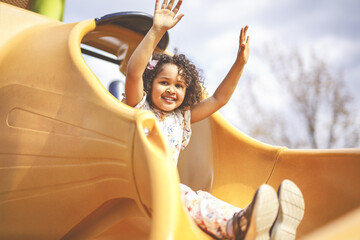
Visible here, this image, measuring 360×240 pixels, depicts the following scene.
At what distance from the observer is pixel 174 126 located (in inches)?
50.1

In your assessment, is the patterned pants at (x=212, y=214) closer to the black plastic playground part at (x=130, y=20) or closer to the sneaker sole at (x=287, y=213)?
the sneaker sole at (x=287, y=213)

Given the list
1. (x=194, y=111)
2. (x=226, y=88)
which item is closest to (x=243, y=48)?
(x=226, y=88)

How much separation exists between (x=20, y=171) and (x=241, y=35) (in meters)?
0.90

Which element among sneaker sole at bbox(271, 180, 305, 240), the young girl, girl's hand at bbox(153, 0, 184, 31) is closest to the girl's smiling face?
the young girl

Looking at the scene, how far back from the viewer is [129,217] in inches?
35.1

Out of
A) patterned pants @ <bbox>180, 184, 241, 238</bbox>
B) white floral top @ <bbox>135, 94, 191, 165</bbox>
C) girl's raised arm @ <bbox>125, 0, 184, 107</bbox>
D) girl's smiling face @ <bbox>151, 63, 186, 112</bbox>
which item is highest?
girl's raised arm @ <bbox>125, 0, 184, 107</bbox>

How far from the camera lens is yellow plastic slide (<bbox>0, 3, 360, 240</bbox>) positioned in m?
0.73

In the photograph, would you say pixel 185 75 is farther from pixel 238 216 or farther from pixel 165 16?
pixel 238 216

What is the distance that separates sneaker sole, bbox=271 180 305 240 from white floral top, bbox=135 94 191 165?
50cm

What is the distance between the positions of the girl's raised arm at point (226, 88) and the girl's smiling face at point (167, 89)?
0.16 metres

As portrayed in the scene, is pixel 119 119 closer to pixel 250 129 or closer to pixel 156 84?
pixel 156 84

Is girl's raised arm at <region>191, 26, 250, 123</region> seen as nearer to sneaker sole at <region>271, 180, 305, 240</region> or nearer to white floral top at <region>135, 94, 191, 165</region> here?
white floral top at <region>135, 94, 191, 165</region>

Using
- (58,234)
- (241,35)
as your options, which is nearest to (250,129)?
(241,35)

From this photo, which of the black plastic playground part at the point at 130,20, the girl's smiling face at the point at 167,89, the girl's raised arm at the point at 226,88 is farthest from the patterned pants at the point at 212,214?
the black plastic playground part at the point at 130,20
